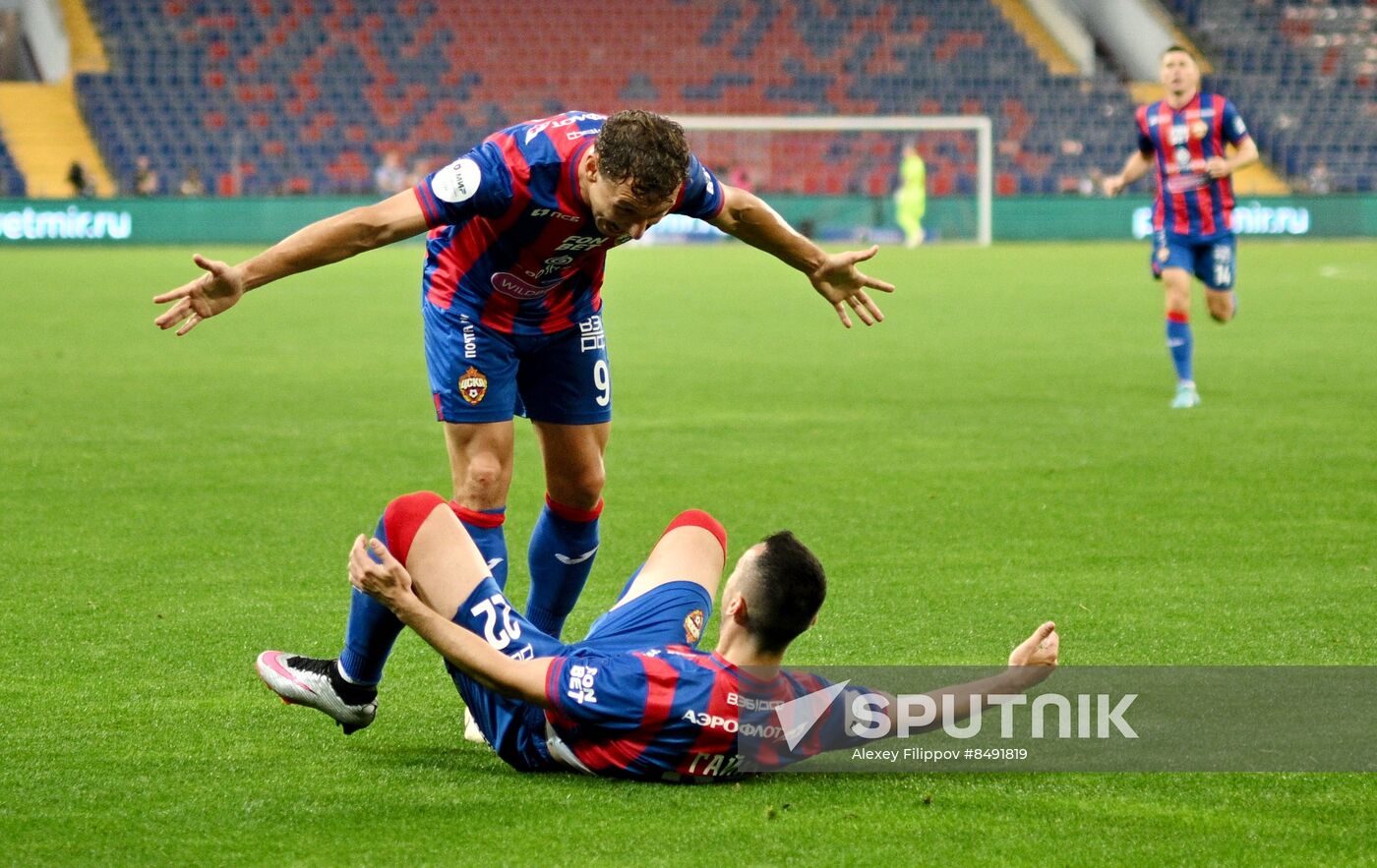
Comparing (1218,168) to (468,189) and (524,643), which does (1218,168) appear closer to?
(468,189)

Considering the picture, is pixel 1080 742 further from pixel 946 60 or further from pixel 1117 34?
pixel 1117 34

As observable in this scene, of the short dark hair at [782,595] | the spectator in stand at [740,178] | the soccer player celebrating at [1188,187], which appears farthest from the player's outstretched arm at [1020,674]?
the spectator in stand at [740,178]

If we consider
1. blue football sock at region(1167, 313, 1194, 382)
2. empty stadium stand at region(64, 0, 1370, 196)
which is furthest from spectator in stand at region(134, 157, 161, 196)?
blue football sock at region(1167, 313, 1194, 382)

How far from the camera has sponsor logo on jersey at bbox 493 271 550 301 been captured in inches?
209

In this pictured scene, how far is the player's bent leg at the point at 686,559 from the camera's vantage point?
4.54 m

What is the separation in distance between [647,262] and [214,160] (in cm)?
1285

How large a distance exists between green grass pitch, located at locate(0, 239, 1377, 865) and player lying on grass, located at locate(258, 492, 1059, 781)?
11 cm

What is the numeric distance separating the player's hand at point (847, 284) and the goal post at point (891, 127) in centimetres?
3156

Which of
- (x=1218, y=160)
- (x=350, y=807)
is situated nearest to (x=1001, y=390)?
(x=1218, y=160)

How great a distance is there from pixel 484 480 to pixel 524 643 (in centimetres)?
111

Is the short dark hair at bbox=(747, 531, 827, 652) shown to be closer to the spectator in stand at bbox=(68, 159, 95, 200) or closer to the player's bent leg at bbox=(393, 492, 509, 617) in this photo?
the player's bent leg at bbox=(393, 492, 509, 617)

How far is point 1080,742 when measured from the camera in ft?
14.9

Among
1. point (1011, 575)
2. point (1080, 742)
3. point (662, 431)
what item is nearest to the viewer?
point (1080, 742)

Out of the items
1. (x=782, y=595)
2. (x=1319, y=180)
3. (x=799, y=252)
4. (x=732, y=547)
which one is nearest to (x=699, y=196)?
(x=799, y=252)
